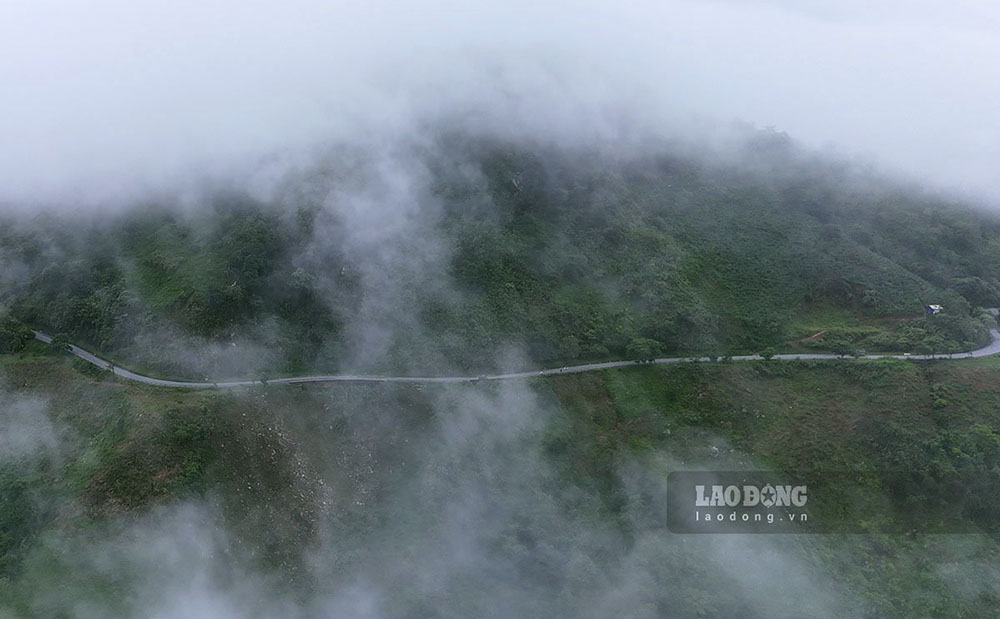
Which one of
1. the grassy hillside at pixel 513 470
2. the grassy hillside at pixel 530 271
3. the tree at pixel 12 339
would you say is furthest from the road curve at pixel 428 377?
the tree at pixel 12 339

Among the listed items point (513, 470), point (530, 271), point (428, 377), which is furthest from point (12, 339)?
point (530, 271)

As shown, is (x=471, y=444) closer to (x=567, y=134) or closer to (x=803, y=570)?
(x=803, y=570)

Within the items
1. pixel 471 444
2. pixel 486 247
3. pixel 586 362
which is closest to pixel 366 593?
pixel 471 444

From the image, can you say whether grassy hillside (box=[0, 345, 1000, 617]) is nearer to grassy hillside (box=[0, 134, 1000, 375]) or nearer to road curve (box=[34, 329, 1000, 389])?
road curve (box=[34, 329, 1000, 389])

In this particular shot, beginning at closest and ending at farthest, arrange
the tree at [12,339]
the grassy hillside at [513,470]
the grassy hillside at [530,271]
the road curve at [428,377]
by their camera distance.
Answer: the grassy hillside at [513,470]
the road curve at [428,377]
the tree at [12,339]
the grassy hillside at [530,271]

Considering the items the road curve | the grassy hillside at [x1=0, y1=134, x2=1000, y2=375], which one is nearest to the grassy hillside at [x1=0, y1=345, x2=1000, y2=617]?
the road curve

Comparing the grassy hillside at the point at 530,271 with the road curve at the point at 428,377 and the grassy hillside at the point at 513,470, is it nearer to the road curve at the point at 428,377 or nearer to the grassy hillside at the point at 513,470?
the road curve at the point at 428,377

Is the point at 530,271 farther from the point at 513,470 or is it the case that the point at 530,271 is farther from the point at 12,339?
the point at 12,339

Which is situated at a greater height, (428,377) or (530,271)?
(530,271)

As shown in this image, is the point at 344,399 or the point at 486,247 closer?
the point at 344,399
